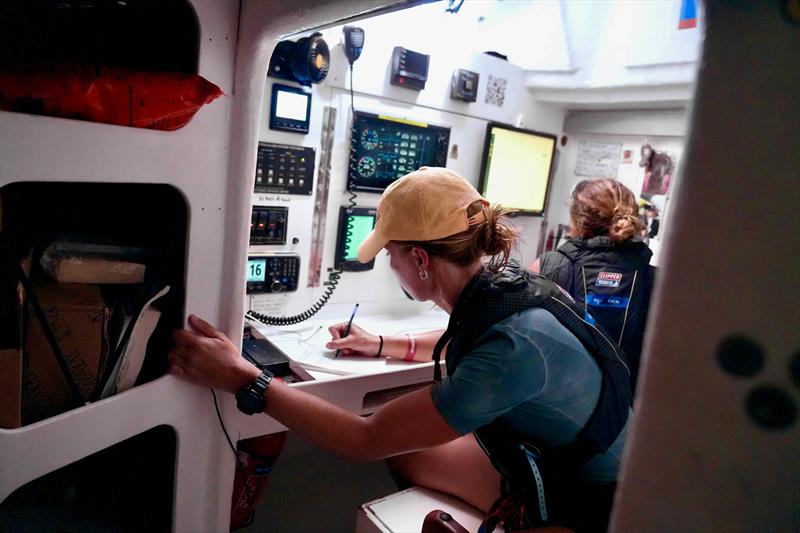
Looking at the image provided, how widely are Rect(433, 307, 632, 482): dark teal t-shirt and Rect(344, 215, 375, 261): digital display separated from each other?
44.1 inches

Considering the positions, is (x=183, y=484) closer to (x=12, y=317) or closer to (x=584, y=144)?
(x=12, y=317)

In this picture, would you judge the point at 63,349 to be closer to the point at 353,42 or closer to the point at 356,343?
the point at 356,343

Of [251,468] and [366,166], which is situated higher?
[366,166]

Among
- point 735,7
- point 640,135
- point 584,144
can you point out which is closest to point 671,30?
point 640,135

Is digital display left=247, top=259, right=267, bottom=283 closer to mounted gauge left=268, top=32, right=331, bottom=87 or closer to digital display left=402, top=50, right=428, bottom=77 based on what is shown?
mounted gauge left=268, top=32, right=331, bottom=87

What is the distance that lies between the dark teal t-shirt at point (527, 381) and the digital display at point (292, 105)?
116 centimetres

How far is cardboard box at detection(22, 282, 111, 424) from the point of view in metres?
0.96

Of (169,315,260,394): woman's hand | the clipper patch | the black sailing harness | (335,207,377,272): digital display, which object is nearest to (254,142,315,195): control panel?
(335,207,377,272): digital display

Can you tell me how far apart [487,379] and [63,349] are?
84cm

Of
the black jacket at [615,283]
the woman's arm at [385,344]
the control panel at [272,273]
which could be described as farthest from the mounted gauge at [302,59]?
the black jacket at [615,283]

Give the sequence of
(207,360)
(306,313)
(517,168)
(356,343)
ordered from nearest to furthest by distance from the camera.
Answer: (207,360) → (356,343) → (306,313) → (517,168)

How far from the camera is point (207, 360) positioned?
43.6 inches

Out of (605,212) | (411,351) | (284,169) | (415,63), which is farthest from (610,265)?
(284,169)

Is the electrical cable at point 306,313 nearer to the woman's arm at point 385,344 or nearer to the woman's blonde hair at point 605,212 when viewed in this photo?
the woman's arm at point 385,344
